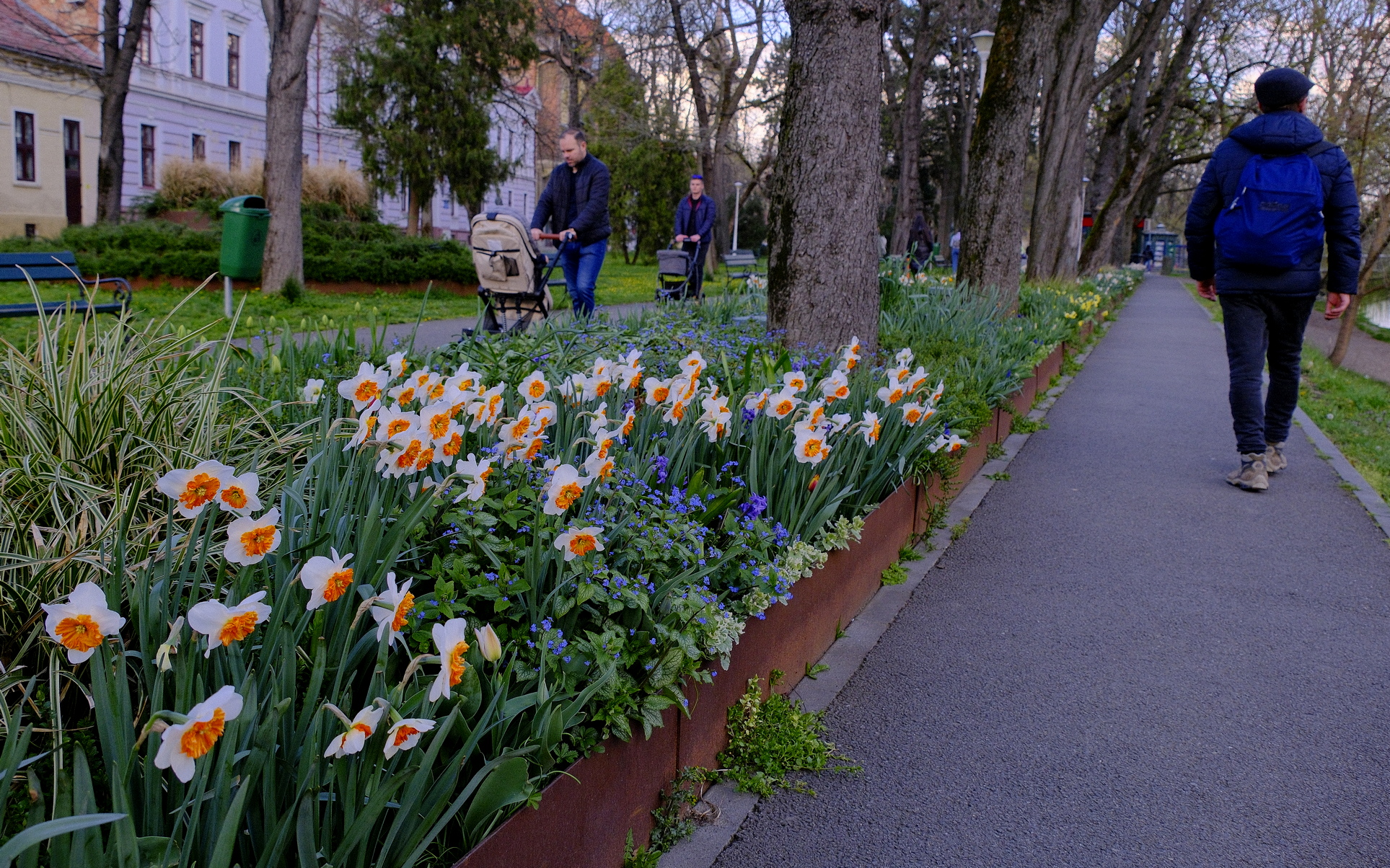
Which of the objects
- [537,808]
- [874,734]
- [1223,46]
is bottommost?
[874,734]

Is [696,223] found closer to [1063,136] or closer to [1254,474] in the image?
[1063,136]

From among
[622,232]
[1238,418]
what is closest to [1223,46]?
[622,232]

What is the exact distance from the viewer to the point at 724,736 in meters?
2.87

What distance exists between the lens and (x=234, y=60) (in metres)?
38.4

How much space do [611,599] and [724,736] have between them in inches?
27.9

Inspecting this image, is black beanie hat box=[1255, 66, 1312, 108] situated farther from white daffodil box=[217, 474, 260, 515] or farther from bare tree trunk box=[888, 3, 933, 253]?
bare tree trunk box=[888, 3, 933, 253]

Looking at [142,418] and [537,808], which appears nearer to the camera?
[537,808]

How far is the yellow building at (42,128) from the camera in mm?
28094

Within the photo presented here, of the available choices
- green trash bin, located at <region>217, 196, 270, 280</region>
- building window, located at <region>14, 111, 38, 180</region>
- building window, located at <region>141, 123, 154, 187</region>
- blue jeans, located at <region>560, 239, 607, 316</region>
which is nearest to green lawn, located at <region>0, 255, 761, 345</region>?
blue jeans, located at <region>560, 239, 607, 316</region>

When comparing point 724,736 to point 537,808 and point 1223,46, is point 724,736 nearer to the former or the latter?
point 537,808

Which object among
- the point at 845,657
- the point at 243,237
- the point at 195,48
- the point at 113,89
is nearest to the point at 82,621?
the point at 845,657

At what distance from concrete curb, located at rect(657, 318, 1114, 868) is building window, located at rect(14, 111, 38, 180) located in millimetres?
30843

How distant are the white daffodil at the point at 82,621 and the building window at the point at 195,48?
40.3 meters

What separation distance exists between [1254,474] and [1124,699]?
3.40 meters
